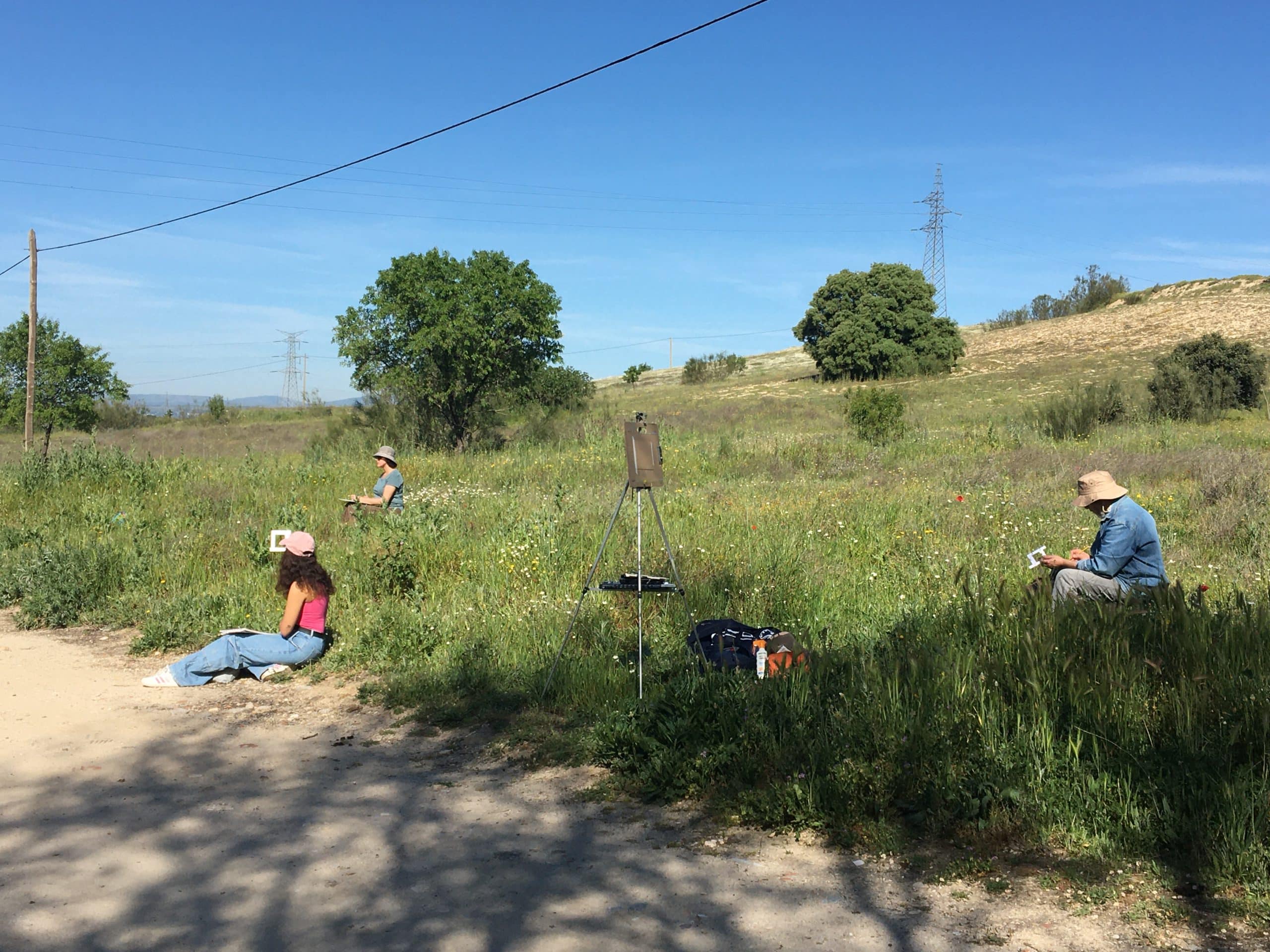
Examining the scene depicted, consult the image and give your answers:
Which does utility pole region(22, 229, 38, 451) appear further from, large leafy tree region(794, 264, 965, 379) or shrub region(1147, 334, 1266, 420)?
large leafy tree region(794, 264, 965, 379)

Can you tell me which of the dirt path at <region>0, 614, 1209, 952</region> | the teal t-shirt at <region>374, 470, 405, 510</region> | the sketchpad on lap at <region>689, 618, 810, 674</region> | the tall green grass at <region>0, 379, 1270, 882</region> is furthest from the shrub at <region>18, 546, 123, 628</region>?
the sketchpad on lap at <region>689, 618, 810, 674</region>

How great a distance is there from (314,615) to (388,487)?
3529 mm

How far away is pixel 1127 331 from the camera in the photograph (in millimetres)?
62188

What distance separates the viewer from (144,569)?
1116 cm

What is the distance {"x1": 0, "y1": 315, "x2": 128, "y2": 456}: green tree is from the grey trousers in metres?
37.2

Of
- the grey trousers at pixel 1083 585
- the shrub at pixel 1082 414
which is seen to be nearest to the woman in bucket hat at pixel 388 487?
the grey trousers at pixel 1083 585

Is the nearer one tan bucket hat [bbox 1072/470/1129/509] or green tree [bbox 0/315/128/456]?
tan bucket hat [bbox 1072/470/1129/509]

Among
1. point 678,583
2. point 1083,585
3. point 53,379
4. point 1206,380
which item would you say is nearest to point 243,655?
point 678,583

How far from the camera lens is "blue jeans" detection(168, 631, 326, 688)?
8062mm

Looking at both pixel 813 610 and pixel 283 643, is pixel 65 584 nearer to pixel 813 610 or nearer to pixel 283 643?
pixel 283 643

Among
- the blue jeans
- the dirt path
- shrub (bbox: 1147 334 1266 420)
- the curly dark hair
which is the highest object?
shrub (bbox: 1147 334 1266 420)

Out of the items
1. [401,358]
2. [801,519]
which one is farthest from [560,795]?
[401,358]

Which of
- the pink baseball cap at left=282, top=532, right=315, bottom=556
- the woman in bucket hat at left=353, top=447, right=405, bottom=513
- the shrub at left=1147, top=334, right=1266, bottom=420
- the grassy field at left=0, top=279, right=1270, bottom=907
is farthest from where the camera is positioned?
the shrub at left=1147, top=334, right=1266, bottom=420

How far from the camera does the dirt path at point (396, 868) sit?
3.71 meters
